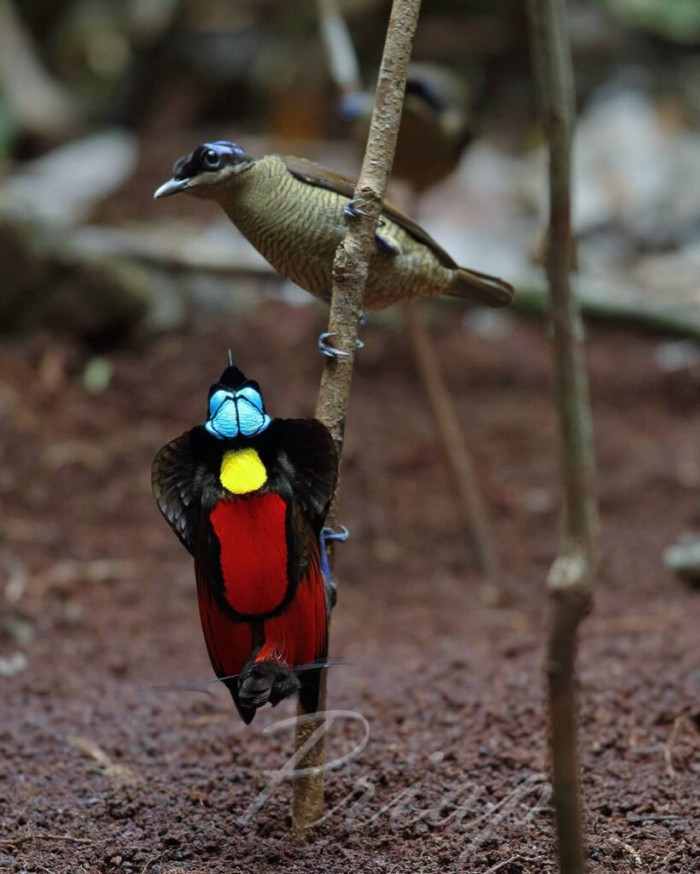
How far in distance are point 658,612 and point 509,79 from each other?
5.44m

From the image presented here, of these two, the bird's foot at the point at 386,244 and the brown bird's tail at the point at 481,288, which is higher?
the brown bird's tail at the point at 481,288

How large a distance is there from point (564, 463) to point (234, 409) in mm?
619

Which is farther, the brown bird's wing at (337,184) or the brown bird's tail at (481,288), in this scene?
the brown bird's tail at (481,288)

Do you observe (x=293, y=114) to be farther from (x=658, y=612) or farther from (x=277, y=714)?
(x=277, y=714)

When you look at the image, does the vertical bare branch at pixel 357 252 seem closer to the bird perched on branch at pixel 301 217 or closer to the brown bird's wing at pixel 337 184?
the bird perched on branch at pixel 301 217

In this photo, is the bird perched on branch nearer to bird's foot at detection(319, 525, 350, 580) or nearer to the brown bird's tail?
the brown bird's tail

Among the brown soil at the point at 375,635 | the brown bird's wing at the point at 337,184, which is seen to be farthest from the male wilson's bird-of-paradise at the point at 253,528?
the brown bird's wing at the point at 337,184

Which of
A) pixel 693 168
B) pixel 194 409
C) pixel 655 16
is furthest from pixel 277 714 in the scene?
pixel 655 16

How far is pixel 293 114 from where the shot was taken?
309 inches

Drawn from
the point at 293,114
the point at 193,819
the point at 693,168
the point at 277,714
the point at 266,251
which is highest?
the point at 293,114

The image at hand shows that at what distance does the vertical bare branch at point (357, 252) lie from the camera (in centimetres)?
195

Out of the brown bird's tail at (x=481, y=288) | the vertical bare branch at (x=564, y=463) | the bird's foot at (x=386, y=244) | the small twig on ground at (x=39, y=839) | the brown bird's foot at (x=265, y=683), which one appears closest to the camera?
the vertical bare branch at (x=564, y=463)

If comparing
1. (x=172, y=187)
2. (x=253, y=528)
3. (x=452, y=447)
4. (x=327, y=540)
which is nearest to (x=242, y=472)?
(x=253, y=528)

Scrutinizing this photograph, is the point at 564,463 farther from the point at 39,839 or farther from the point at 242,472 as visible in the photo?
the point at 39,839
